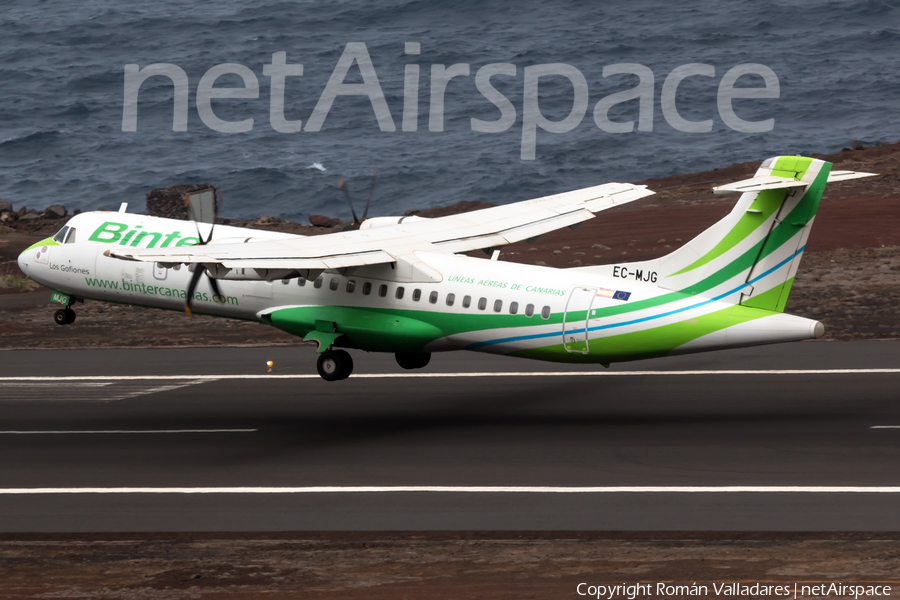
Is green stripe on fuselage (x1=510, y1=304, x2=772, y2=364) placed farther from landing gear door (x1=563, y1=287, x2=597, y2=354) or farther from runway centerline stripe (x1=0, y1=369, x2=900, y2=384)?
runway centerline stripe (x1=0, y1=369, x2=900, y2=384)

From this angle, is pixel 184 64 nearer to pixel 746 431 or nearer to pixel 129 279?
pixel 129 279

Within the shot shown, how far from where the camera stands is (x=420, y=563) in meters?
19.1

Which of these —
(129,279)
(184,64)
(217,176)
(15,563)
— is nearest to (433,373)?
(129,279)

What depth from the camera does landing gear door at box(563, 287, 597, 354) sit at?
26.3m

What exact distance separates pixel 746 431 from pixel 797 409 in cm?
263

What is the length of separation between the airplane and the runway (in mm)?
2194

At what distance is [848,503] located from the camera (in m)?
21.6

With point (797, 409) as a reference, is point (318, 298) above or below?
above

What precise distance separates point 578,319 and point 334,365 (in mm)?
6799

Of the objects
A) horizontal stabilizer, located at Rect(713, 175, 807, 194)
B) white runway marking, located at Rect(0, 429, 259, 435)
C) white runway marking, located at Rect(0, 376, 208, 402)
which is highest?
horizontal stabilizer, located at Rect(713, 175, 807, 194)

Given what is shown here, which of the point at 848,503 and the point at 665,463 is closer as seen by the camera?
the point at 848,503

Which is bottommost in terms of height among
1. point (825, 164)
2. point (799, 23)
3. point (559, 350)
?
point (559, 350)
